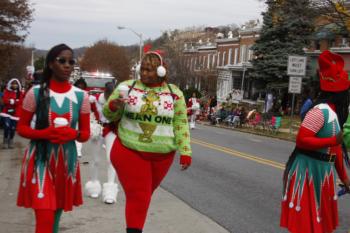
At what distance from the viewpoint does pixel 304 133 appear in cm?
441

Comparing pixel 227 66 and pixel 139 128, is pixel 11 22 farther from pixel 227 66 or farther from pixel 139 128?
pixel 227 66

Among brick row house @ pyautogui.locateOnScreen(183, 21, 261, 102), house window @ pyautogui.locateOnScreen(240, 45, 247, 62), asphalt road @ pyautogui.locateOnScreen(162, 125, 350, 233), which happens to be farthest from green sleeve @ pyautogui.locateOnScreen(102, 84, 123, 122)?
house window @ pyautogui.locateOnScreen(240, 45, 247, 62)

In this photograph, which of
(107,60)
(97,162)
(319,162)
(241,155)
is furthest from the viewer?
(107,60)

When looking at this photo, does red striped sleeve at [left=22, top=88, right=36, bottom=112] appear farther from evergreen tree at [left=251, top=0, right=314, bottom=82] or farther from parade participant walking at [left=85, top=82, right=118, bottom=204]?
evergreen tree at [left=251, top=0, right=314, bottom=82]

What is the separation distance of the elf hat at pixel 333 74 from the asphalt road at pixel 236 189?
2.70 metres

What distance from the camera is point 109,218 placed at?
267 inches

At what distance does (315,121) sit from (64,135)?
2027 mm

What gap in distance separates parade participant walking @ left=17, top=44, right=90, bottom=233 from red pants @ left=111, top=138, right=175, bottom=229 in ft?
1.36

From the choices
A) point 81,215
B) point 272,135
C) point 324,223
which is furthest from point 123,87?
point 272,135

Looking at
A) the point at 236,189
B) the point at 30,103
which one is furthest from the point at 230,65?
the point at 30,103

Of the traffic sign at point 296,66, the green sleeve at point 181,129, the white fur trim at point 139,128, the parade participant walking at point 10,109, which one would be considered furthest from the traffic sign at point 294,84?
the white fur trim at point 139,128

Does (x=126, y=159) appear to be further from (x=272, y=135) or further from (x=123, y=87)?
(x=272, y=135)

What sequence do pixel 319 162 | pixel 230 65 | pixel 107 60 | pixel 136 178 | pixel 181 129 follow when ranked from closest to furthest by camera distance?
pixel 319 162, pixel 136 178, pixel 181 129, pixel 230 65, pixel 107 60

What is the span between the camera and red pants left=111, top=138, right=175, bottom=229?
A: 4719 mm
